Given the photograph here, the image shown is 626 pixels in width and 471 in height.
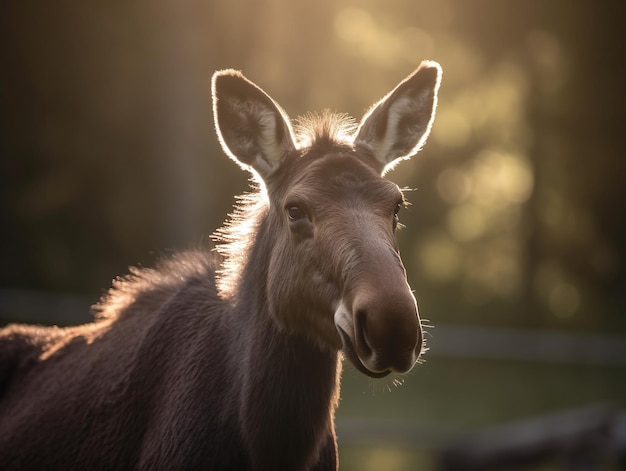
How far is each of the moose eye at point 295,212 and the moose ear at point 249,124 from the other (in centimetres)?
49

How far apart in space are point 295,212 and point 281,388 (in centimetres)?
83

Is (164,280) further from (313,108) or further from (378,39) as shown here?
(378,39)

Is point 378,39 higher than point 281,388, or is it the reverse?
point 378,39

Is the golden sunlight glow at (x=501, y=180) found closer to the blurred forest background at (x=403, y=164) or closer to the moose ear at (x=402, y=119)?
the blurred forest background at (x=403, y=164)

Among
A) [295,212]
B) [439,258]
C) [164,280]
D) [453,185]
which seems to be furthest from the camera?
[453,185]

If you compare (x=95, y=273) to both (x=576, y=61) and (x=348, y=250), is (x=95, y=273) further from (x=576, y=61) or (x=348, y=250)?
(x=348, y=250)

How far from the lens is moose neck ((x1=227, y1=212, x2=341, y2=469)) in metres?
4.35

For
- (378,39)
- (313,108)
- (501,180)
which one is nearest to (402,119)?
(313,108)

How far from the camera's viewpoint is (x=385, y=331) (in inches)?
144

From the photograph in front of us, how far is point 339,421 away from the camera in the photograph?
1210 centimetres

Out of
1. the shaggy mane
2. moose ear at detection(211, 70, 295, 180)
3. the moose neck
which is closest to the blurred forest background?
the shaggy mane

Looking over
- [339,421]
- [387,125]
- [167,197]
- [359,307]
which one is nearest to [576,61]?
[167,197]

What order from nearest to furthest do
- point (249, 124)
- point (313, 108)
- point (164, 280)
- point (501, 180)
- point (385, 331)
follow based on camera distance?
point (385, 331), point (249, 124), point (164, 280), point (313, 108), point (501, 180)

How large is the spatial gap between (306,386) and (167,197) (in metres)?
11.6
